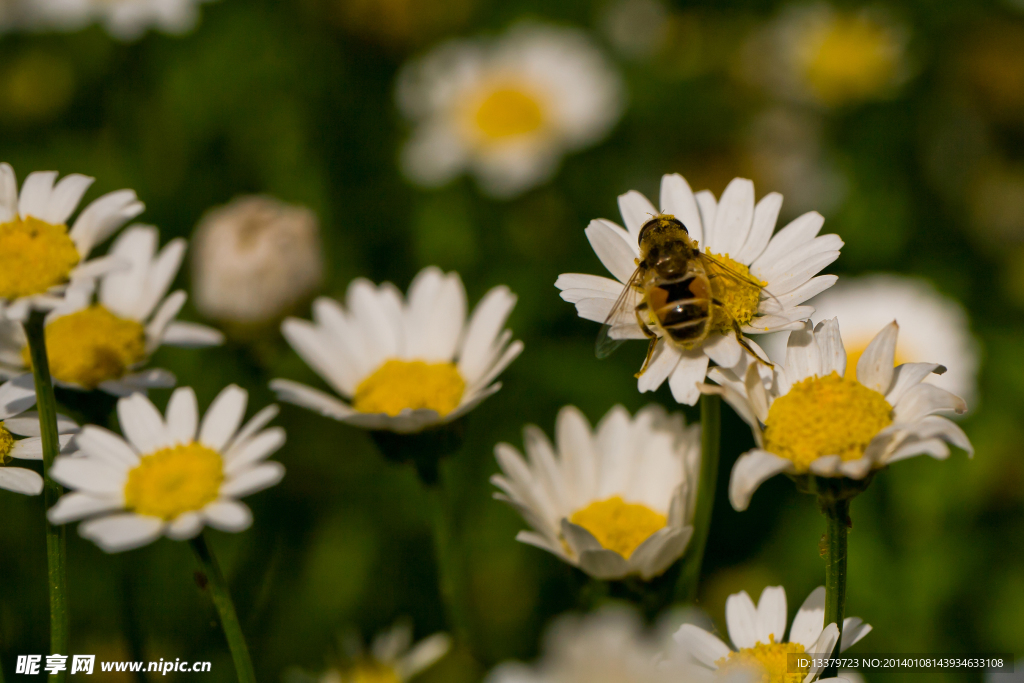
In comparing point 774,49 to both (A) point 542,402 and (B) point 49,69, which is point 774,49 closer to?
(A) point 542,402

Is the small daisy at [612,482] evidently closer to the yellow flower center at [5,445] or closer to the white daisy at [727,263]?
the white daisy at [727,263]

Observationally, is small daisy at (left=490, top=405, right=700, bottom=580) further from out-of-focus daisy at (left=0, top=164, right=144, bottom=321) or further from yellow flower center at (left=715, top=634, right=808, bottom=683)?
out-of-focus daisy at (left=0, top=164, right=144, bottom=321)

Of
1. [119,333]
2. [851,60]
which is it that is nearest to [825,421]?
[119,333]

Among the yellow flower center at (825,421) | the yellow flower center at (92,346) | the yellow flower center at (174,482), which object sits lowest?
the yellow flower center at (825,421)

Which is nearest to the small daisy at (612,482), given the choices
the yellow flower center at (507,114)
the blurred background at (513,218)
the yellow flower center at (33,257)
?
the blurred background at (513,218)

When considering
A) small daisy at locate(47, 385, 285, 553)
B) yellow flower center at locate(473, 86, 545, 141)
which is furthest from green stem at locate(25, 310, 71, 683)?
yellow flower center at locate(473, 86, 545, 141)

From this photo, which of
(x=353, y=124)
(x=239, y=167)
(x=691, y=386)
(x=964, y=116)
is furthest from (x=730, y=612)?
(x=964, y=116)
